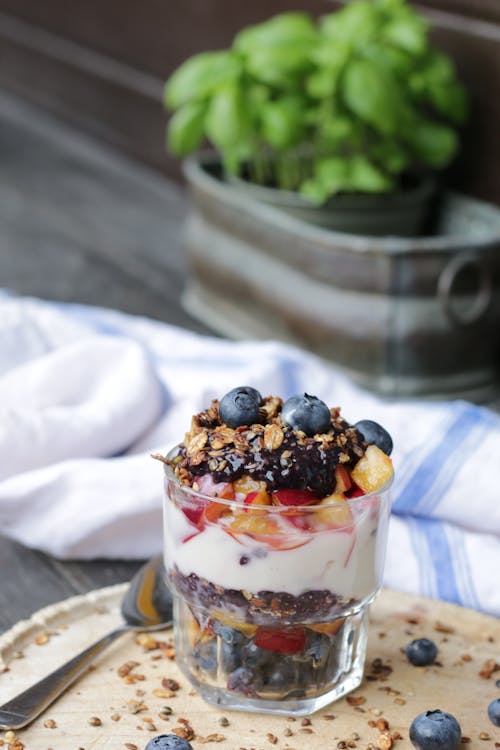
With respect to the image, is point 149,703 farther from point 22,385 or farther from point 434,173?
point 434,173

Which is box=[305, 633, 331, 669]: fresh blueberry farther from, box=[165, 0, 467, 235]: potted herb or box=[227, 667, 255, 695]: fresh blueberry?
box=[165, 0, 467, 235]: potted herb

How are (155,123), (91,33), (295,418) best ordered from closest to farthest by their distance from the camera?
(295,418)
(155,123)
(91,33)

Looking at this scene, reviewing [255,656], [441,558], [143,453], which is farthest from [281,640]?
[143,453]

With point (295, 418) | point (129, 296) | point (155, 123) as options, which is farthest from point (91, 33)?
point (295, 418)

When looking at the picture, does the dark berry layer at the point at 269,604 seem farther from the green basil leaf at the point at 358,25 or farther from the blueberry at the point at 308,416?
the green basil leaf at the point at 358,25

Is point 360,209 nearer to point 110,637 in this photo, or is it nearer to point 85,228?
point 85,228

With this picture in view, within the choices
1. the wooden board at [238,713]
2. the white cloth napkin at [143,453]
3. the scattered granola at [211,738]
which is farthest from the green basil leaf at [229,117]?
the scattered granola at [211,738]

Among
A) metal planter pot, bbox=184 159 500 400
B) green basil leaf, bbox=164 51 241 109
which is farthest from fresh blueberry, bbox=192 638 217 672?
green basil leaf, bbox=164 51 241 109
